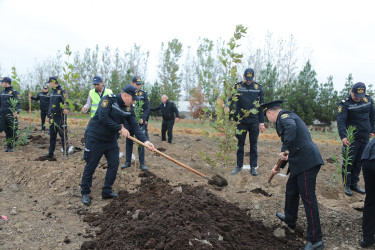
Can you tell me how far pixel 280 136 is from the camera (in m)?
3.88

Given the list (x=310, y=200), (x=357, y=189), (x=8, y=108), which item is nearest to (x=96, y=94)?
(x=8, y=108)

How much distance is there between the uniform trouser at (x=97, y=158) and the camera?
15.8ft

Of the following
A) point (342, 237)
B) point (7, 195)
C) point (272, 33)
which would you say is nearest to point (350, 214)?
point (342, 237)

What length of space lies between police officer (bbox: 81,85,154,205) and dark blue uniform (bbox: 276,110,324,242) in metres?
2.21

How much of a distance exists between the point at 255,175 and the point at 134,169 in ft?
8.47

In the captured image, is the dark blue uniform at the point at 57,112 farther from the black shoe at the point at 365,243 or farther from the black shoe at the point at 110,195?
the black shoe at the point at 365,243

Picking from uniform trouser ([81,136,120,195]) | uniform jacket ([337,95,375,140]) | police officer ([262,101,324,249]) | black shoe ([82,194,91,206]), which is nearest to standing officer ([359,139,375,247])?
police officer ([262,101,324,249])

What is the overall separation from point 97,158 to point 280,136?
288 centimetres

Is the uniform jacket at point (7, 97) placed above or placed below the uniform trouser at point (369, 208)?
above

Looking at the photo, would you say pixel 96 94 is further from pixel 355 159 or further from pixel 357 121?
pixel 355 159

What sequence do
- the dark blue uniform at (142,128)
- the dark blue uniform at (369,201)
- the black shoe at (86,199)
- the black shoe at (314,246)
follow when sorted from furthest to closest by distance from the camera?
the dark blue uniform at (142,128)
the black shoe at (86,199)
the dark blue uniform at (369,201)
the black shoe at (314,246)

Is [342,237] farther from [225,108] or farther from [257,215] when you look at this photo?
[225,108]

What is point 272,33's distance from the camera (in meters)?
32.1

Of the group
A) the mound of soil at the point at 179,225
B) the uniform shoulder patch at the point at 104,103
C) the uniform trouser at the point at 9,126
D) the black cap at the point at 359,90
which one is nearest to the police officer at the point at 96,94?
the uniform shoulder patch at the point at 104,103
